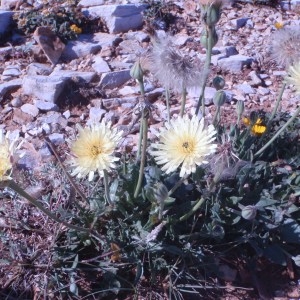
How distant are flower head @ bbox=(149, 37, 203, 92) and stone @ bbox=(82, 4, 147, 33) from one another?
2145mm

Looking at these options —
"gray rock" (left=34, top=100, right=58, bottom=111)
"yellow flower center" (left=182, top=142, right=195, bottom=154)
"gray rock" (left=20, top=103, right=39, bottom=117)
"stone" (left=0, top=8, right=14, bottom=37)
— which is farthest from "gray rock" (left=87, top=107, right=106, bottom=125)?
"yellow flower center" (left=182, top=142, right=195, bottom=154)

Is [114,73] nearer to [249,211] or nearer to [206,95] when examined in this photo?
[206,95]

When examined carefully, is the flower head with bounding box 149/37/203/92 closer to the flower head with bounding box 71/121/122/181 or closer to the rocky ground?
the flower head with bounding box 71/121/122/181

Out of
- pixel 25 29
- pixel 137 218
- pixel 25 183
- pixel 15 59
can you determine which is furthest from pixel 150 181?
pixel 25 29

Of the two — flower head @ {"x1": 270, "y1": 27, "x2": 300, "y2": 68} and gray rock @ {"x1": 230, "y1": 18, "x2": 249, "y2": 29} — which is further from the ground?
flower head @ {"x1": 270, "y1": 27, "x2": 300, "y2": 68}

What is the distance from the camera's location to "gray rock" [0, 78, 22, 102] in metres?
4.11

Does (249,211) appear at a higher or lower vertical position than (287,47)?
lower

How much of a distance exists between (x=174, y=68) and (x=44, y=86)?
61.4 inches

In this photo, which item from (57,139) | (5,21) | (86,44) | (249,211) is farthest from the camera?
(5,21)

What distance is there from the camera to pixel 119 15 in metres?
4.92

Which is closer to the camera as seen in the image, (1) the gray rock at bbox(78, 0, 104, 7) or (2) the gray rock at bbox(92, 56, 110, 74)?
(2) the gray rock at bbox(92, 56, 110, 74)

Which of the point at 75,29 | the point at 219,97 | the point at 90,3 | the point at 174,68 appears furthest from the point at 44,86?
the point at 219,97

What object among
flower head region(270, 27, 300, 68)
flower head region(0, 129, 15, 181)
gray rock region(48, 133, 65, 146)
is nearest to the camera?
Result: flower head region(0, 129, 15, 181)

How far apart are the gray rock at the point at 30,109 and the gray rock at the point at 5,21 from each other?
3.39 feet
